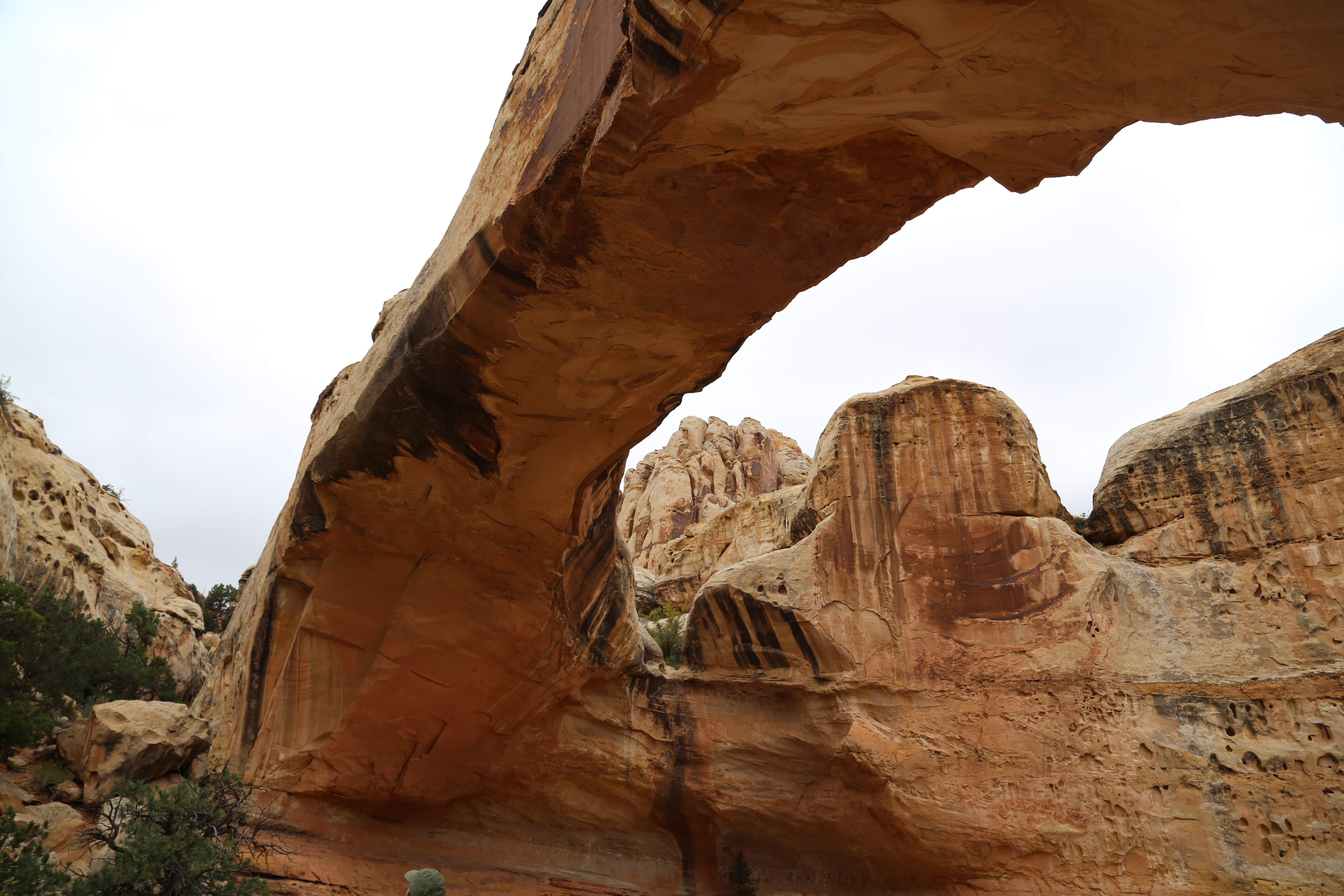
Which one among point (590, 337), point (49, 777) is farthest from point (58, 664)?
point (590, 337)

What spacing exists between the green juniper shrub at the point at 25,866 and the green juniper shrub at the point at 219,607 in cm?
1519

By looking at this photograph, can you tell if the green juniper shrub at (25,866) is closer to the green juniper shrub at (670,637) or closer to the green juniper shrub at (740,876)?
the green juniper shrub at (740,876)

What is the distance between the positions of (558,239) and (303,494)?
191 inches

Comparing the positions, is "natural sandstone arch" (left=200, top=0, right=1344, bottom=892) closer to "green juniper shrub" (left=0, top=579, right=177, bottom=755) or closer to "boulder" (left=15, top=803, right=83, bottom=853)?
"boulder" (left=15, top=803, right=83, bottom=853)

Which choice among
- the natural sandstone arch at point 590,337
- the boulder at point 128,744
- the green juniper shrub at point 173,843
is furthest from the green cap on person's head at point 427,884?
the boulder at point 128,744

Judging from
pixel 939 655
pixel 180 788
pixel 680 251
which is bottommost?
pixel 180 788

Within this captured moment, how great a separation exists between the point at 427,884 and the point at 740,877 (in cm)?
731

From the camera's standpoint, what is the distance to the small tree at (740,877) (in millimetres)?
11172

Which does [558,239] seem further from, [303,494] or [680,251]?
[303,494]

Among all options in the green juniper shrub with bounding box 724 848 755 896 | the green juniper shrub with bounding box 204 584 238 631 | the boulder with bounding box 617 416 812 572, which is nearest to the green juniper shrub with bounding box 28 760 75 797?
the green juniper shrub with bounding box 724 848 755 896

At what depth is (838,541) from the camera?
40.2ft

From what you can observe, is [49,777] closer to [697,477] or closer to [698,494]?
[698,494]

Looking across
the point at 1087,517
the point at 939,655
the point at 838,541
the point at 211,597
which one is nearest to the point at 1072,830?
the point at 939,655

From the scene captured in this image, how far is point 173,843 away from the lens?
21.0ft
